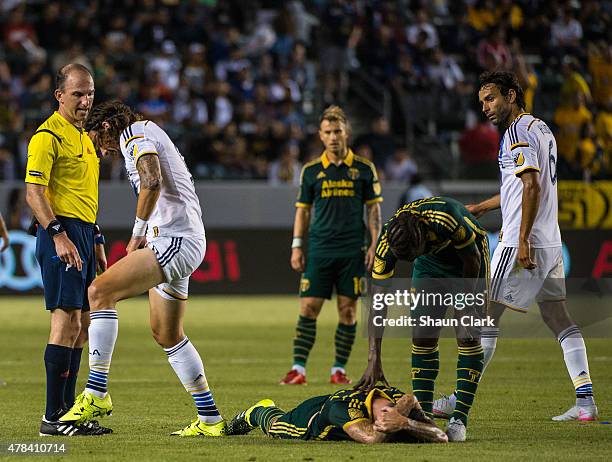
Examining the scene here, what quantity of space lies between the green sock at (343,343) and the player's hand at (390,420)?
4.16 m

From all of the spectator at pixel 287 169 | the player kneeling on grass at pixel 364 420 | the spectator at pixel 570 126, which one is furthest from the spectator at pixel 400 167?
the player kneeling on grass at pixel 364 420

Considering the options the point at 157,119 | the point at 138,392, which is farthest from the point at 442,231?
the point at 157,119

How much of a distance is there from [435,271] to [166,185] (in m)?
1.77

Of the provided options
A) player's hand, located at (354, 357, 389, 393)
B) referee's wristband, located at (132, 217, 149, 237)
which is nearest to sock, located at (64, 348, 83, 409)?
referee's wristband, located at (132, 217, 149, 237)

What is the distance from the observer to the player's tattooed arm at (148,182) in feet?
25.2

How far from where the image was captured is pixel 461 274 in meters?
7.72

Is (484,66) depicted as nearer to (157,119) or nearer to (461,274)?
(157,119)

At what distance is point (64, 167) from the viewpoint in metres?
8.14

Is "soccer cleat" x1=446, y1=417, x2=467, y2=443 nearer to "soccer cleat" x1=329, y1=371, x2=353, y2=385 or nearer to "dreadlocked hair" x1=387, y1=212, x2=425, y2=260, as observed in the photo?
"dreadlocked hair" x1=387, y1=212, x2=425, y2=260

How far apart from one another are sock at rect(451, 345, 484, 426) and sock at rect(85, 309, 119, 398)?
2.14m

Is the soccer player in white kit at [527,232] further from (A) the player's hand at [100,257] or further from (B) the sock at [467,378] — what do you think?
(A) the player's hand at [100,257]

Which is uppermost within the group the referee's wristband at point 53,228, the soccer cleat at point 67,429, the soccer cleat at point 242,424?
the referee's wristband at point 53,228

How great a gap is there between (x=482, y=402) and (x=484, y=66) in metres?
15.8

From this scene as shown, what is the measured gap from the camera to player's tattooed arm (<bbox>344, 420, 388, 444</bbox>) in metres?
7.29
